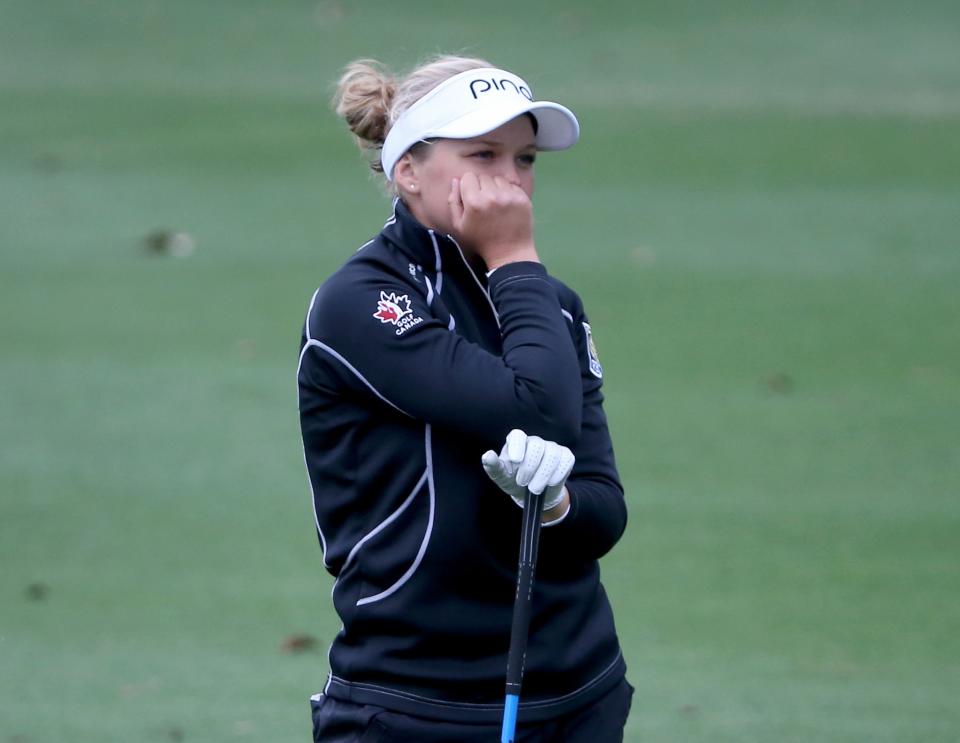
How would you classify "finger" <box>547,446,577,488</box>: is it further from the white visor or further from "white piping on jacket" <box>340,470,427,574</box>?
the white visor

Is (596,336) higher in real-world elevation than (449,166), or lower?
higher

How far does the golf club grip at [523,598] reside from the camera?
2875 mm

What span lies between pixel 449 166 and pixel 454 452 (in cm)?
54

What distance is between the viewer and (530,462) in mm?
2793

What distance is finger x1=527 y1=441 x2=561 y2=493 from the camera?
280 cm

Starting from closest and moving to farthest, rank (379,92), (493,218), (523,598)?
(523,598) → (493,218) → (379,92)

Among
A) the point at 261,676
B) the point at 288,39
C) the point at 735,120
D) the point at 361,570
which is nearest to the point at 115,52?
the point at 288,39

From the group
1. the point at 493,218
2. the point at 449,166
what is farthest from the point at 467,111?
the point at 493,218

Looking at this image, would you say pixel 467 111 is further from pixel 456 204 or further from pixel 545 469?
pixel 545 469

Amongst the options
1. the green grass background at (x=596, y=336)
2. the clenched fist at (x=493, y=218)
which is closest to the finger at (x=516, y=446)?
the clenched fist at (x=493, y=218)

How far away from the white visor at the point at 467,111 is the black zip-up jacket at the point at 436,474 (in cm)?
15

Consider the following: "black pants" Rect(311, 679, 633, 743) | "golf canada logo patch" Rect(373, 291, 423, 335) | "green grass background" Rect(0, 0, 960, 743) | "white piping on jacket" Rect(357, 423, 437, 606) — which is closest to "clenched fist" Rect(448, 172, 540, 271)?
"golf canada logo patch" Rect(373, 291, 423, 335)

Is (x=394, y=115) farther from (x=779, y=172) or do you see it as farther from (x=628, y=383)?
(x=779, y=172)

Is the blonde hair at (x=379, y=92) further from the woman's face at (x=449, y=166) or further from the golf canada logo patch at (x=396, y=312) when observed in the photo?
the golf canada logo patch at (x=396, y=312)
